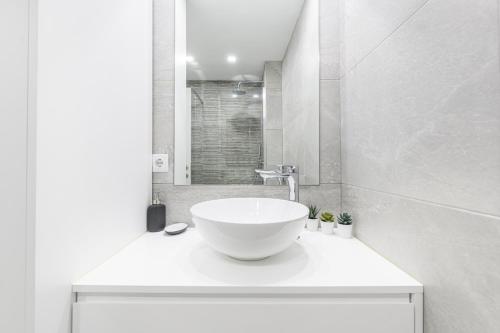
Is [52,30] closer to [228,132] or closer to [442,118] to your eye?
[228,132]

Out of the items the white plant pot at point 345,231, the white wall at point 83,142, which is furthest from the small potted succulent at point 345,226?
the white wall at point 83,142

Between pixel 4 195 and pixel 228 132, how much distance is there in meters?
0.79

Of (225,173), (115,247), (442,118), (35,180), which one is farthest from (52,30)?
(442,118)

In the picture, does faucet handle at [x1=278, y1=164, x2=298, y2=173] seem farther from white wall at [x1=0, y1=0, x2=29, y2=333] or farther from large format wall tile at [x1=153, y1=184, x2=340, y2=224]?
white wall at [x1=0, y1=0, x2=29, y2=333]

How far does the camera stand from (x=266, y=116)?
1115mm

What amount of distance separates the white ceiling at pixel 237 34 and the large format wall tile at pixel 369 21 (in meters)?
0.30

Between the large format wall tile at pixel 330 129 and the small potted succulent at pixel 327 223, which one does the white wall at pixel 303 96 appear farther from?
the small potted succulent at pixel 327 223

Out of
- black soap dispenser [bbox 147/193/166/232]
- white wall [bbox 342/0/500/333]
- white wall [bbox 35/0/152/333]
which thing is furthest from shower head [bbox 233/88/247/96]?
black soap dispenser [bbox 147/193/166/232]

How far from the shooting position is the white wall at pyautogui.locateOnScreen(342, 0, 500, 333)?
416mm

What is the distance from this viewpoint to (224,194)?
1.09m

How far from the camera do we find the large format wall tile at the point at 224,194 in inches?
42.1

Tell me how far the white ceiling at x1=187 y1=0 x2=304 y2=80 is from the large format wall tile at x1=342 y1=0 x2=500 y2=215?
510 millimetres

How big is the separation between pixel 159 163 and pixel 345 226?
2.95 feet

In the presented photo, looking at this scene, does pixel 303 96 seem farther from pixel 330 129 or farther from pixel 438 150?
pixel 438 150
